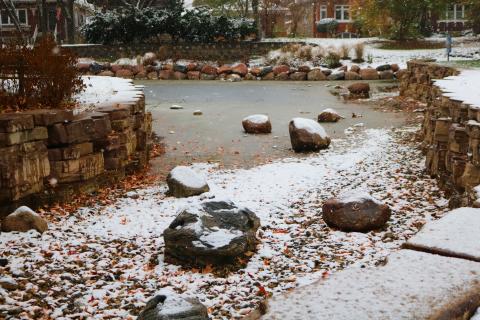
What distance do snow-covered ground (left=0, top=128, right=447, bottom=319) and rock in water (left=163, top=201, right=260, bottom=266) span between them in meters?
0.14

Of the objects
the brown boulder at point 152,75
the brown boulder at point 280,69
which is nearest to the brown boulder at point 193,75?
the brown boulder at point 152,75

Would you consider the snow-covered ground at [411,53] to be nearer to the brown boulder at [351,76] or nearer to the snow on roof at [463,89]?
the brown boulder at [351,76]

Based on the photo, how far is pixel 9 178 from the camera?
19.1 ft

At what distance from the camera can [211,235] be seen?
4852 millimetres

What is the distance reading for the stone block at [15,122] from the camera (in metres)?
5.75

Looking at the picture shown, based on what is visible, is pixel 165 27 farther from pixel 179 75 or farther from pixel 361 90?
pixel 361 90

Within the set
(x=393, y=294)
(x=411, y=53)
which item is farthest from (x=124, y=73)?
(x=393, y=294)

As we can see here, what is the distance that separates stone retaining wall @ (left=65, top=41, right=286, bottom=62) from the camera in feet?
88.8

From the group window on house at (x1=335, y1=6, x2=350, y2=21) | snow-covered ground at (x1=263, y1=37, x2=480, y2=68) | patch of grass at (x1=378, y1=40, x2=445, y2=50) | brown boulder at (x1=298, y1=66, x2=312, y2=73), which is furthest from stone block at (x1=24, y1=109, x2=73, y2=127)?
window on house at (x1=335, y1=6, x2=350, y2=21)

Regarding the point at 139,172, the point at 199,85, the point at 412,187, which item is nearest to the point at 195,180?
the point at 139,172

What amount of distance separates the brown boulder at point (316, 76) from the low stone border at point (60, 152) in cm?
1414

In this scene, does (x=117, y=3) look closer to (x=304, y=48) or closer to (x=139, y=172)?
(x=304, y=48)

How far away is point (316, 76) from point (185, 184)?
15086 mm

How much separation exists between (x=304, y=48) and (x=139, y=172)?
59.4 ft
